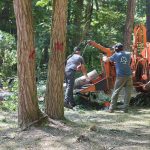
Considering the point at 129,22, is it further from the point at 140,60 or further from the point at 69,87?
the point at 69,87

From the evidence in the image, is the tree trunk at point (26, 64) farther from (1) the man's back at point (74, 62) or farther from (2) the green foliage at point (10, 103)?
(1) the man's back at point (74, 62)

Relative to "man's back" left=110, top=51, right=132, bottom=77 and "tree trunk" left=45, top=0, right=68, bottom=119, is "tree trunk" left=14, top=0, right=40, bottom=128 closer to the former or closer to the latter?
"tree trunk" left=45, top=0, right=68, bottom=119

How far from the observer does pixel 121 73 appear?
459 inches

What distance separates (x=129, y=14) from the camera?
1756 cm

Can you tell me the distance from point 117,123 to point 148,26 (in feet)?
35.7

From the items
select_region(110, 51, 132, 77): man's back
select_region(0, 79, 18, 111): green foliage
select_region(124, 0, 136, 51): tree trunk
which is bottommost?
select_region(0, 79, 18, 111): green foliage

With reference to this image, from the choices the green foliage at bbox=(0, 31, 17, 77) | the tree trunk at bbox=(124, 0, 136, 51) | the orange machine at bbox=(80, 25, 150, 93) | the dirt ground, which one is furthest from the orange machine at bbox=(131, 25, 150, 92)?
the green foliage at bbox=(0, 31, 17, 77)

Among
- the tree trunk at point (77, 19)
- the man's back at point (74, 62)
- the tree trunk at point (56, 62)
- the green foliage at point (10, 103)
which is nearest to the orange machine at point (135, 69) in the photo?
the man's back at point (74, 62)

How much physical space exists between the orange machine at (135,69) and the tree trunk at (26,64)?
430 cm

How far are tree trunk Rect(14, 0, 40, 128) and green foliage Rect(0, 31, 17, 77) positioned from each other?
35.2 feet

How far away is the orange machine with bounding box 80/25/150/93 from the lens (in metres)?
12.6

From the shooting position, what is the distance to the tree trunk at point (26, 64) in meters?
7.98

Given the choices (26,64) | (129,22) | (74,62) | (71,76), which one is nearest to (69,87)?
(71,76)

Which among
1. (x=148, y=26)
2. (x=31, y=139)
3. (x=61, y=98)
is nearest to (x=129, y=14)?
(x=148, y=26)
